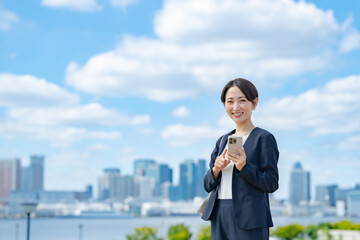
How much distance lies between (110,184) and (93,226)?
324 inches

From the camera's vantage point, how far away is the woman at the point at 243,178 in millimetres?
2371

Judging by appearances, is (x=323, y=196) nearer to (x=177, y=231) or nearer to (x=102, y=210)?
(x=102, y=210)

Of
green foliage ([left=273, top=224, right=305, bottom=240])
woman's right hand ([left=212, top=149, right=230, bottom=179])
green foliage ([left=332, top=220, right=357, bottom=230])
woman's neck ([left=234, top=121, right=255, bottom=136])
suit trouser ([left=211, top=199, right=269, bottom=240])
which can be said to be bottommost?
green foliage ([left=273, top=224, right=305, bottom=240])

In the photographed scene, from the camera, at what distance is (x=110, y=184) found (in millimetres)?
98188

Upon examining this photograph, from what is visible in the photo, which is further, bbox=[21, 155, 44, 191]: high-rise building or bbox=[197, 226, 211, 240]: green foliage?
bbox=[21, 155, 44, 191]: high-rise building

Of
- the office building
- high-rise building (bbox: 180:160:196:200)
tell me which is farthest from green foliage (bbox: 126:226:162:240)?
high-rise building (bbox: 180:160:196:200)

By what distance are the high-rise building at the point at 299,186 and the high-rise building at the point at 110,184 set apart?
2863cm

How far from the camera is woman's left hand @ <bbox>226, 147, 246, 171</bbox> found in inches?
91.7

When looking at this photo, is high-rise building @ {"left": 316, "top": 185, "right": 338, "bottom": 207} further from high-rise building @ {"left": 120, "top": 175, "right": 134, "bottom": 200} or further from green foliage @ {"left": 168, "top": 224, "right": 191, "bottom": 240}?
green foliage @ {"left": 168, "top": 224, "right": 191, "bottom": 240}

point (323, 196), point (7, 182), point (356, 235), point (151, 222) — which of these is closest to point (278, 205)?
point (323, 196)

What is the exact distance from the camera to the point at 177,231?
29234mm

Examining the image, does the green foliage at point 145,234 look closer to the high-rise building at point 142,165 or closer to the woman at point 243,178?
the woman at point 243,178

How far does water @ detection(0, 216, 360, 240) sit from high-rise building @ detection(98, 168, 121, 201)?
13.2ft

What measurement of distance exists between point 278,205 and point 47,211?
3713 centimetres
